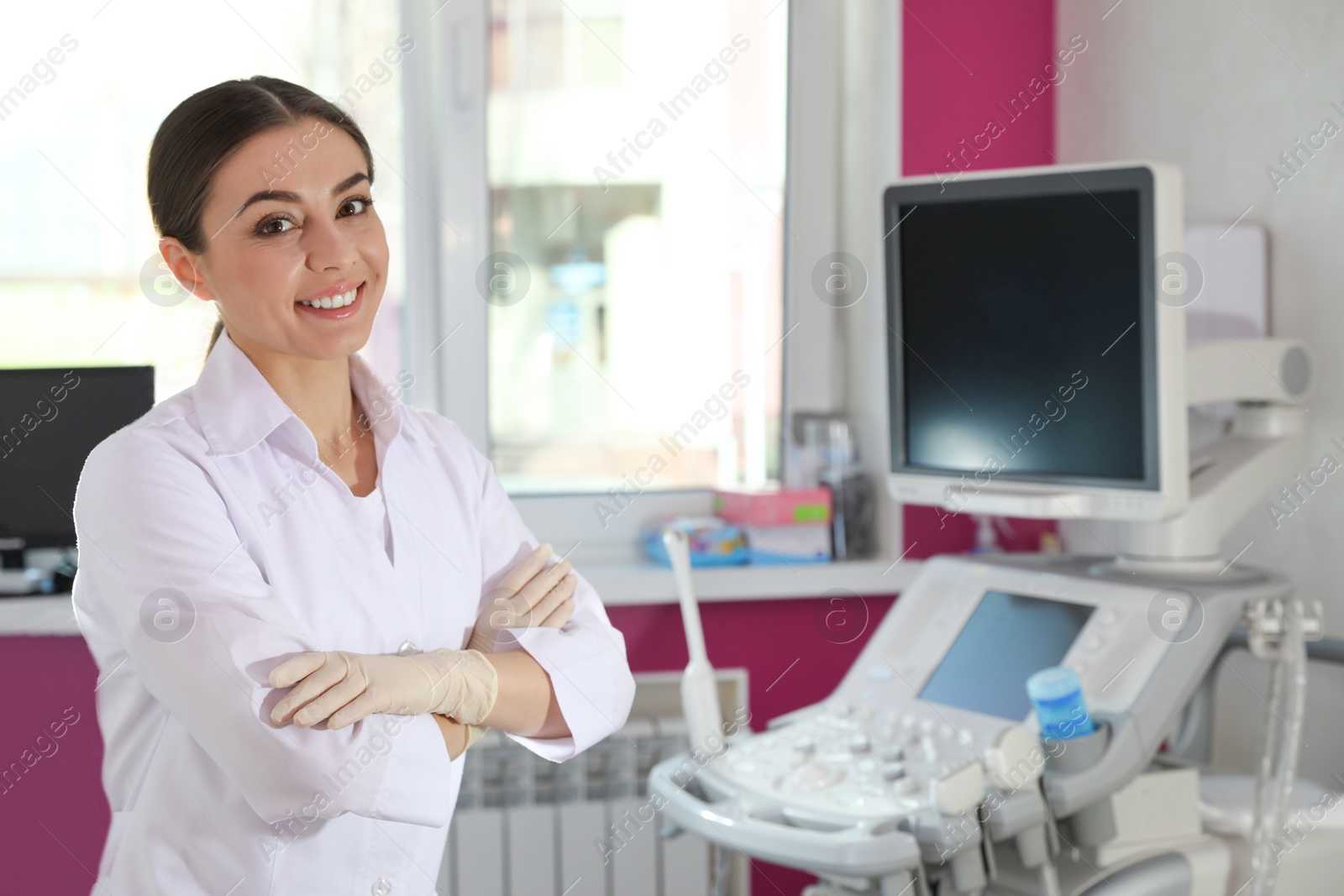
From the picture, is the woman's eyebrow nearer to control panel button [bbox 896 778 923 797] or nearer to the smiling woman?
the smiling woman

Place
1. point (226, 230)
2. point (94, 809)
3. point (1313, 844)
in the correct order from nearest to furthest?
point (226, 230)
point (1313, 844)
point (94, 809)

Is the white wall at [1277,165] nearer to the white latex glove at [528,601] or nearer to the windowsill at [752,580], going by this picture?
the windowsill at [752,580]

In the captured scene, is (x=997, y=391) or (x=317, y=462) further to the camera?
(x=997, y=391)

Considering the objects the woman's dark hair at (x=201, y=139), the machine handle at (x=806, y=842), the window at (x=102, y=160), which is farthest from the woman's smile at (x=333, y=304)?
the window at (x=102, y=160)

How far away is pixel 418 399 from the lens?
7.97ft

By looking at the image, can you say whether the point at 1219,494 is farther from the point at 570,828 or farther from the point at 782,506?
the point at 570,828

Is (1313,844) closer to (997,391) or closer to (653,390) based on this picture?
(997,391)

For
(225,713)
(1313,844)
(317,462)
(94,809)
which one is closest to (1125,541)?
(1313,844)

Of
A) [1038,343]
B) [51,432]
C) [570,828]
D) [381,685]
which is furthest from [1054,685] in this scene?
[51,432]

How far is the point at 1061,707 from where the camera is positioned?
138cm

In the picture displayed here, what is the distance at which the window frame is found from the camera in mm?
2385

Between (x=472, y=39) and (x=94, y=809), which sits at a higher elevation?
(x=472, y=39)

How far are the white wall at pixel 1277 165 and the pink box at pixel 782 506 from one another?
0.72 meters

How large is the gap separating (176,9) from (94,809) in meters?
1.44
